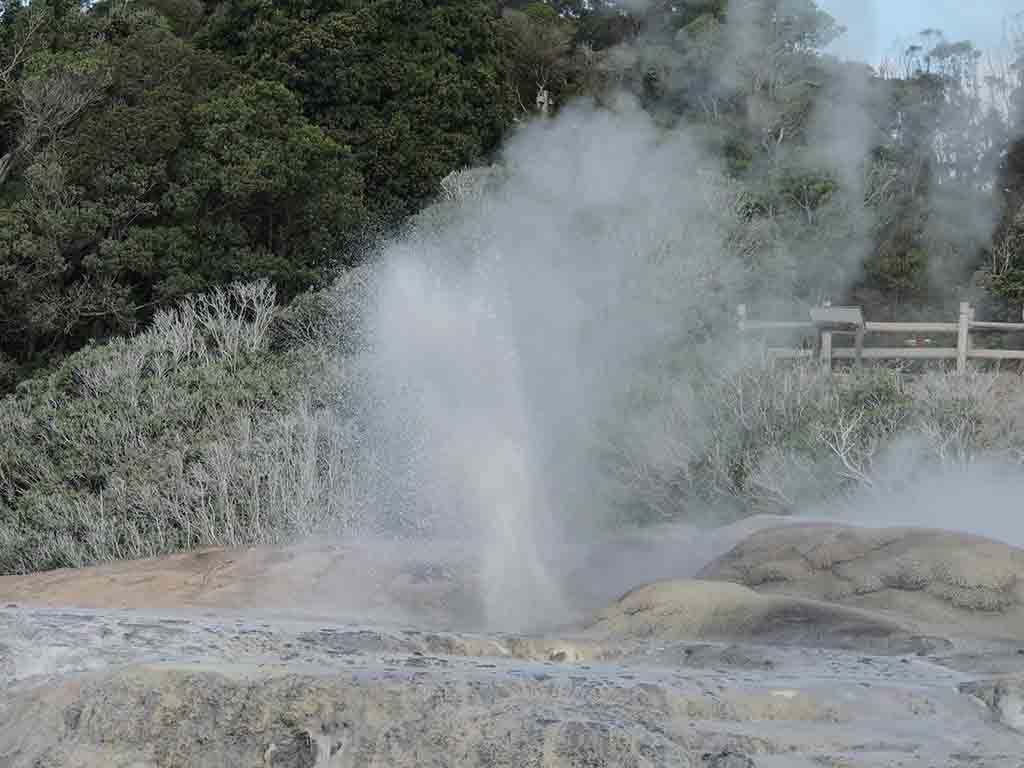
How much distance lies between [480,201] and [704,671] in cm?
1549

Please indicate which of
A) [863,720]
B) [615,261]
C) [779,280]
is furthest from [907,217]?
[863,720]

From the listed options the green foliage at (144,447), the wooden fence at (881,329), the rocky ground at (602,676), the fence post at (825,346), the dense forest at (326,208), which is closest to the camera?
the rocky ground at (602,676)

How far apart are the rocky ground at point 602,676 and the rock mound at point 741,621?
13 mm

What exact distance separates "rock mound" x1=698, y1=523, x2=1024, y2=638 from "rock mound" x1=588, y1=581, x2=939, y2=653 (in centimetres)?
54

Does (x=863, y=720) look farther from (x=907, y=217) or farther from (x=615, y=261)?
(x=907, y=217)

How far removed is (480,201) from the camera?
20812mm

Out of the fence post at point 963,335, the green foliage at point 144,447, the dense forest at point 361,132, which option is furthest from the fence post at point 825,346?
the green foliage at point 144,447

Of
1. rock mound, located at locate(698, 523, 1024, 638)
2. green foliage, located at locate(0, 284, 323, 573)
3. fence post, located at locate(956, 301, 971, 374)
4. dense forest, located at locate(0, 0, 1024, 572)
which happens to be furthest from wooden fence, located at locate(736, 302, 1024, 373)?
rock mound, located at locate(698, 523, 1024, 638)

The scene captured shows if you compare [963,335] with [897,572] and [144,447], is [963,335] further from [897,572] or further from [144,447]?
[897,572]

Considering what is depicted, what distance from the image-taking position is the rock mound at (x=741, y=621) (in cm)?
648

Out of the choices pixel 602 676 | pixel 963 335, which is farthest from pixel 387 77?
pixel 602 676

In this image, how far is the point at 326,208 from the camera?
23922mm

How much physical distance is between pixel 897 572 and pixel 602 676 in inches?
101

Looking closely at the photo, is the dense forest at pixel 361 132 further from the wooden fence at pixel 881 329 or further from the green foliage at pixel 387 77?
the wooden fence at pixel 881 329
